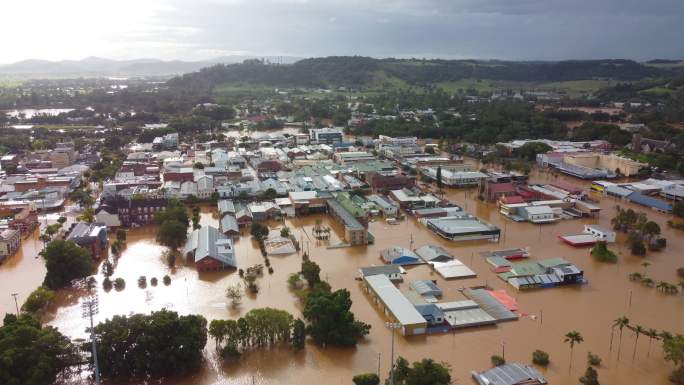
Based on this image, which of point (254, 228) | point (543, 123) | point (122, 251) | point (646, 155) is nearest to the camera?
point (122, 251)

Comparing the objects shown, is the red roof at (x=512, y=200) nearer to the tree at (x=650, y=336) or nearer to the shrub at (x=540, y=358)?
the tree at (x=650, y=336)

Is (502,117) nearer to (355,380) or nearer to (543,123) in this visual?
(543,123)

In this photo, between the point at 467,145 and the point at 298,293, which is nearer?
the point at 298,293

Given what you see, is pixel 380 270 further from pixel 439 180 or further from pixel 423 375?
pixel 439 180

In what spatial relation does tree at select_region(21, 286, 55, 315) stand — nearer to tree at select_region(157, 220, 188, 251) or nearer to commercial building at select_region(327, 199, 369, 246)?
tree at select_region(157, 220, 188, 251)

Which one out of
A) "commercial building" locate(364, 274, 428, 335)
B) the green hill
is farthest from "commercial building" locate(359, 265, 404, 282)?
the green hill

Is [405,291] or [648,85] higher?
[648,85]

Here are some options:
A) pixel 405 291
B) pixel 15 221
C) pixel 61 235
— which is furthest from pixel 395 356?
pixel 15 221
